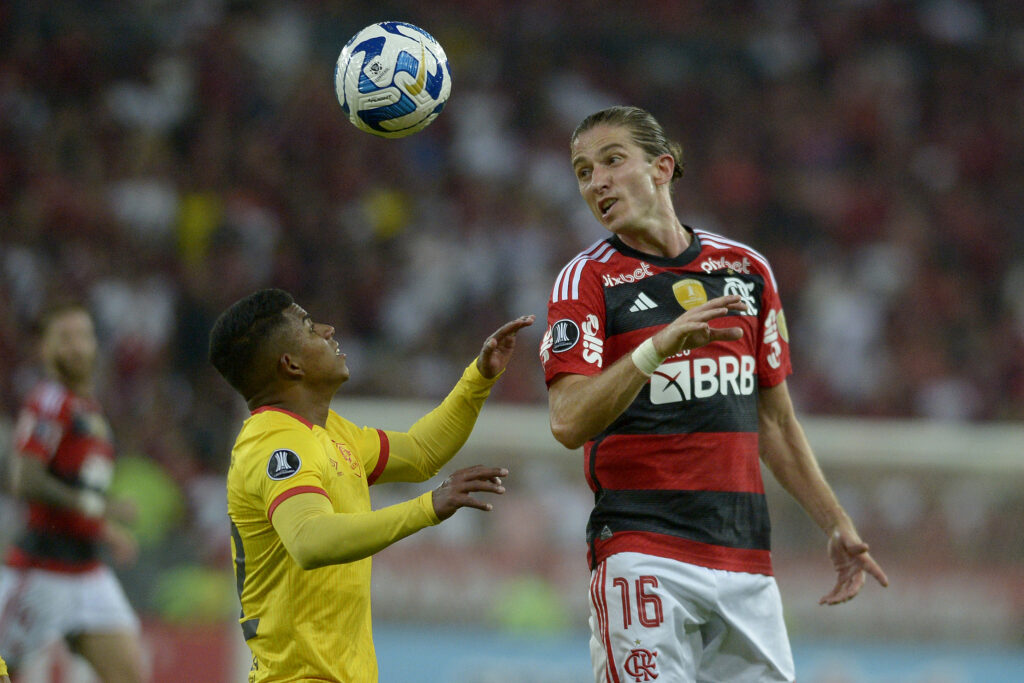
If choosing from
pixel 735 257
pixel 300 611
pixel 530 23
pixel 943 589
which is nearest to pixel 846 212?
pixel 530 23

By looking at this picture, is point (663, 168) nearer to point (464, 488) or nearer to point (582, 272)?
point (582, 272)

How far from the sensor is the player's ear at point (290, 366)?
3609mm

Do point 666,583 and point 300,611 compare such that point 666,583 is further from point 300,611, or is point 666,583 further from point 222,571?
point 222,571

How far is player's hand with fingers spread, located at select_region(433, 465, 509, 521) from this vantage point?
3.10m

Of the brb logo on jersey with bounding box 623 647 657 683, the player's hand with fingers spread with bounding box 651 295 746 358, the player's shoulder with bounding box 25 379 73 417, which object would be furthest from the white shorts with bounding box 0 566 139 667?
the player's hand with fingers spread with bounding box 651 295 746 358

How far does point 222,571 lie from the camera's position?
8.11 metres

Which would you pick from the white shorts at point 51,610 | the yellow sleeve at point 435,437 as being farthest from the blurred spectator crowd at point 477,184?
the yellow sleeve at point 435,437

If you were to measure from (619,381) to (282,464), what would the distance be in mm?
958

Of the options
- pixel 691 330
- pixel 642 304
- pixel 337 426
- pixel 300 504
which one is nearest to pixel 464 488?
pixel 300 504

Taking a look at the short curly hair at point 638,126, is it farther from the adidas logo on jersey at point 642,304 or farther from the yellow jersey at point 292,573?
the yellow jersey at point 292,573

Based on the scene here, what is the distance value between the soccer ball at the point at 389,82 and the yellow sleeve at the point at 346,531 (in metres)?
1.71

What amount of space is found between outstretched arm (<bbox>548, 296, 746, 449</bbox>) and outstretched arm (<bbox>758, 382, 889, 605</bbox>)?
2.49 ft

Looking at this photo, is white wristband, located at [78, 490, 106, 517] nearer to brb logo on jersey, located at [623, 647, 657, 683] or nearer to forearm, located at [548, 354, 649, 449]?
forearm, located at [548, 354, 649, 449]

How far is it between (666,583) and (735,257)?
111 cm
